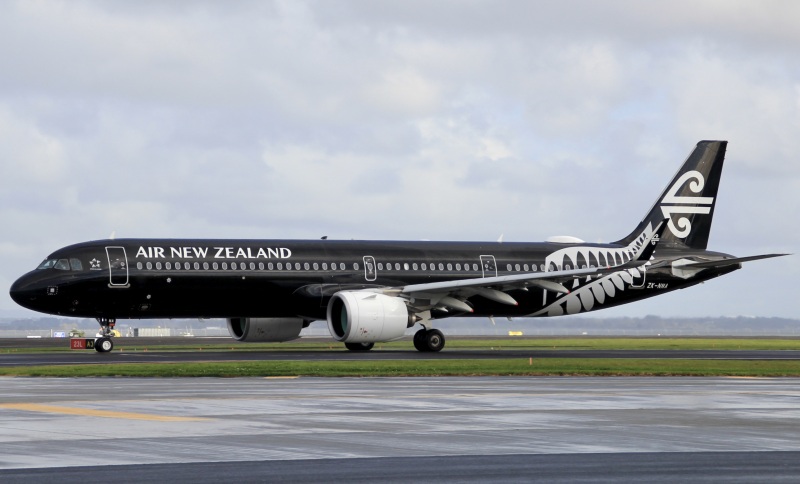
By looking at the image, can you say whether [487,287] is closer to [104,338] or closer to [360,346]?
[360,346]

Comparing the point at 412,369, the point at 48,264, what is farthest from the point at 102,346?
the point at 412,369

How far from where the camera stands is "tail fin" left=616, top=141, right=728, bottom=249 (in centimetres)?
5612

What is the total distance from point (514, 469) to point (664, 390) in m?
13.7

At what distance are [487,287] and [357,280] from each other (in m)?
5.10

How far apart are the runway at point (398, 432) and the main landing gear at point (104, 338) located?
772 inches

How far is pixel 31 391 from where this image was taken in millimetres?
25406

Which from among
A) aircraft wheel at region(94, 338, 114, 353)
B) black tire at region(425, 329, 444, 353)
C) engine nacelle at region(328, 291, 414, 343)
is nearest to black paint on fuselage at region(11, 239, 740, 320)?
black tire at region(425, 329, 444, 353)

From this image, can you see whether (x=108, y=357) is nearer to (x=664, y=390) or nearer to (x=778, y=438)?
(x=664, y=390)

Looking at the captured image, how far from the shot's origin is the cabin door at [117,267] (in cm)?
4522

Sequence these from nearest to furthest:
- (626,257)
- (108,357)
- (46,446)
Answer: (46,446), (108,357), (626,257)

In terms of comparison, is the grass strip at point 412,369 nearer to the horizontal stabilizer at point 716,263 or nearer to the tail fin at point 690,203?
the horizontal stabilizer at point 716,263

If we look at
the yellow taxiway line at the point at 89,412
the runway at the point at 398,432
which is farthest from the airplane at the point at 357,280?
the yellow taxiway line at the point at 89,412

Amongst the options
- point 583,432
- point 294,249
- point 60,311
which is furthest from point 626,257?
point 583,432

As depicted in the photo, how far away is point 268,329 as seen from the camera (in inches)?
1987
